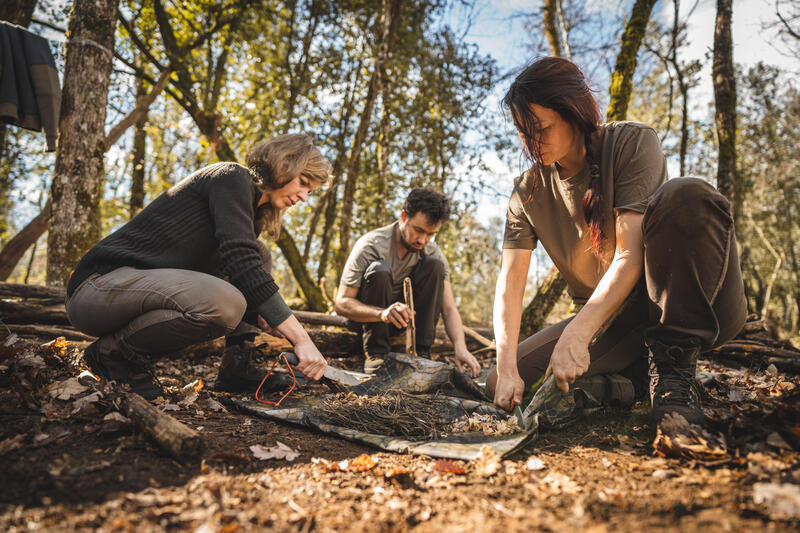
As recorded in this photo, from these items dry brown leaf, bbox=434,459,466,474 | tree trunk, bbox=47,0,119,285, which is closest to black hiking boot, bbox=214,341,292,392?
dry brown leaf, bbox=434,459,466,474

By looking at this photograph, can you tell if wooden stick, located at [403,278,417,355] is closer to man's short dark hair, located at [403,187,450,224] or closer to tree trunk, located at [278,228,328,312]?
man's short dark hair, located at [403,187,450,224]

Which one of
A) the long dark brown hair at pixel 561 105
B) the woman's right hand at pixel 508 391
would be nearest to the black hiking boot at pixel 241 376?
the woman's right hand at pixel 508 391

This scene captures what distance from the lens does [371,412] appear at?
86.9 inches

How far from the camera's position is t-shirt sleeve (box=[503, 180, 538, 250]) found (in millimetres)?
2432

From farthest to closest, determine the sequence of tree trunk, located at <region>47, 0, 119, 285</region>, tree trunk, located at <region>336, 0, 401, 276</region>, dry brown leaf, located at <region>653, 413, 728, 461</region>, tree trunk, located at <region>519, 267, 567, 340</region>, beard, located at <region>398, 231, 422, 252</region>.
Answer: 1. tree trunk, located at <region>336, 0, 401, 276</region>
2. tree trunk, located at <region>519, 267, 567, 340</region>
3. tree trunk, located at <region>47, 0, 119, 285</region>
4. beard, located at <region>398, 231, 422, 252</region>
5. dry brown leaf, located at <region>653, 413, 728, 461</region>

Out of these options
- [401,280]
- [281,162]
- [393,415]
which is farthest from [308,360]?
[401,280]

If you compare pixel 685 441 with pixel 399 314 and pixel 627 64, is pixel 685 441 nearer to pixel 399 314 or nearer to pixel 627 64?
pixel 399 314

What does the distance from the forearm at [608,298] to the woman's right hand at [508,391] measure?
1.68ft

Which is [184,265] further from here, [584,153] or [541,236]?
[584,153]

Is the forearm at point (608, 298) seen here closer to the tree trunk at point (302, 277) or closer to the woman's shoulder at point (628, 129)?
the woman's shoulder at point (628, 129)

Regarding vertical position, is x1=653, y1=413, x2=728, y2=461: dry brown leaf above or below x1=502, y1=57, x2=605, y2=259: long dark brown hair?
below

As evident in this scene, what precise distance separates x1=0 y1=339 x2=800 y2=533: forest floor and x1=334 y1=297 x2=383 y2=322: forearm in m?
1.62

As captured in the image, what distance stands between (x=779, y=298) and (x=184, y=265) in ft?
Result: 97.4

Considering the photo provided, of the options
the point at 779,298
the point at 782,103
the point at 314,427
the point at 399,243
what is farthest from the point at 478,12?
the point at 779,298
